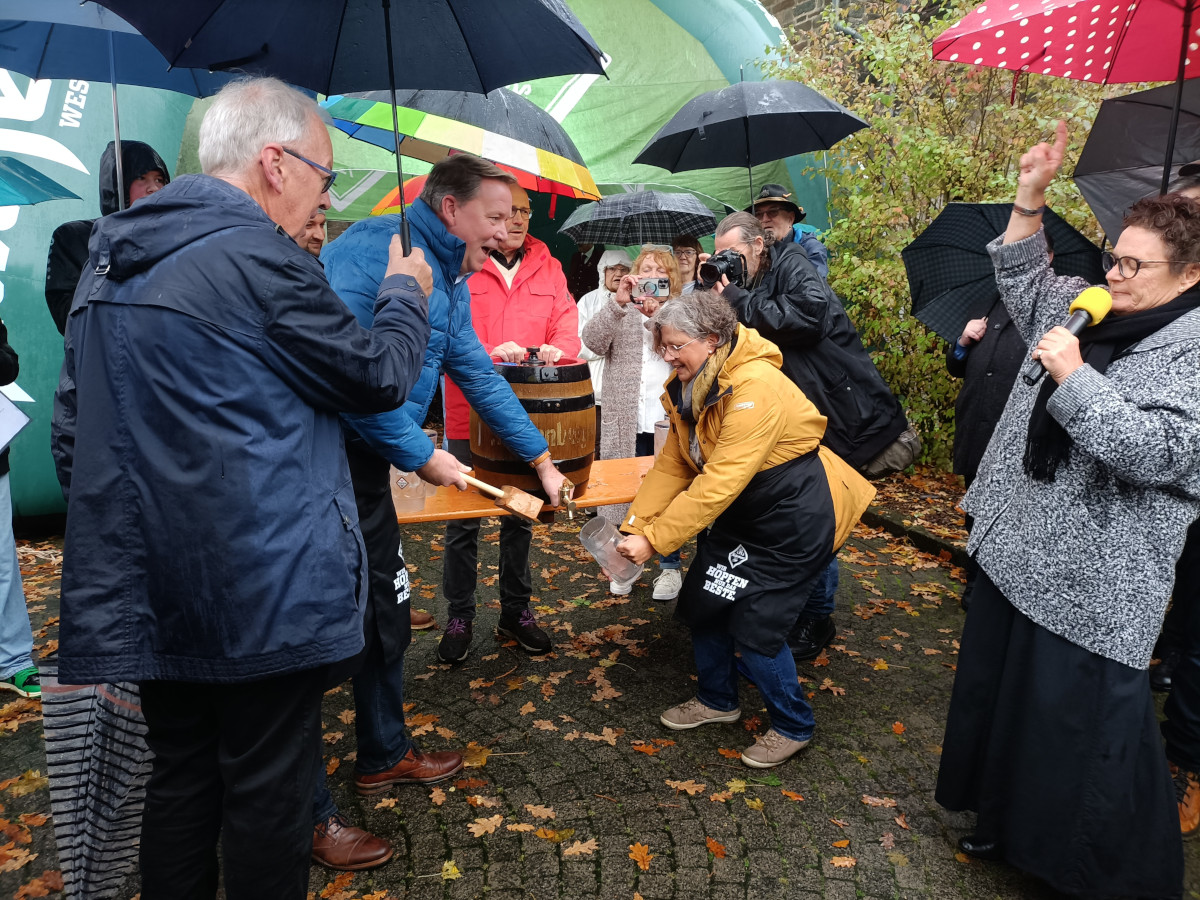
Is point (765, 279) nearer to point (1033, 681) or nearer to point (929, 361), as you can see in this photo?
point (1033, 681)

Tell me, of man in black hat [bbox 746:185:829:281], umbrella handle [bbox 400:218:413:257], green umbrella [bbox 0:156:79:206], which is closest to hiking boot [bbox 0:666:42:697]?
green umbrella [bbox 0:156:79:206]

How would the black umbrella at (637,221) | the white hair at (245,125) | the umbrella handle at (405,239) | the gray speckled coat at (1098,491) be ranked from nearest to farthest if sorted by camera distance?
the white hair at (245,125), the gray speckled coat at (1098,491), the umbrella handle at (405,239), the black umbrella at (637,221)

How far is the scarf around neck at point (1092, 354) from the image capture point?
7.14ft

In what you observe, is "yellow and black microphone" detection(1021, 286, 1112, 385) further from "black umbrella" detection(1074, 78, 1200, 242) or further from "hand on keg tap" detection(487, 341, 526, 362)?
A: "hand on keg tap" detection(487, 341, 526, 362)

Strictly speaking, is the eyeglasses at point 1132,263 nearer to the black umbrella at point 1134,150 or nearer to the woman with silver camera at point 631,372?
the black umbrella at point 1134,150

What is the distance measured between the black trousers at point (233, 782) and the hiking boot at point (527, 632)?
2.27 metres

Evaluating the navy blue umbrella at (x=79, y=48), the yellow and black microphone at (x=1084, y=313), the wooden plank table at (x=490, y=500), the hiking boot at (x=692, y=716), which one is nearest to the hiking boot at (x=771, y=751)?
the hiking boot at (x=692, y=716)

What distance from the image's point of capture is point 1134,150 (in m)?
3.64

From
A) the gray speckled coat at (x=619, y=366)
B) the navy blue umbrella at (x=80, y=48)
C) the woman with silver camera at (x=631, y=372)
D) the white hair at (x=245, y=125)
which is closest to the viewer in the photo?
the white hair at (x=245, y=125)

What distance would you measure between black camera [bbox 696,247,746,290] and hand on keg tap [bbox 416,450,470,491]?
5.97 ft

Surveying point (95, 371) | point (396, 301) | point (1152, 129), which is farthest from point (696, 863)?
point (1152, 129)

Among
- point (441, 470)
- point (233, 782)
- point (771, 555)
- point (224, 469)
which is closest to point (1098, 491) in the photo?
point (771, 555)

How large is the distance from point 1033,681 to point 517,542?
2526 mm

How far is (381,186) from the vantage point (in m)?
8.39
